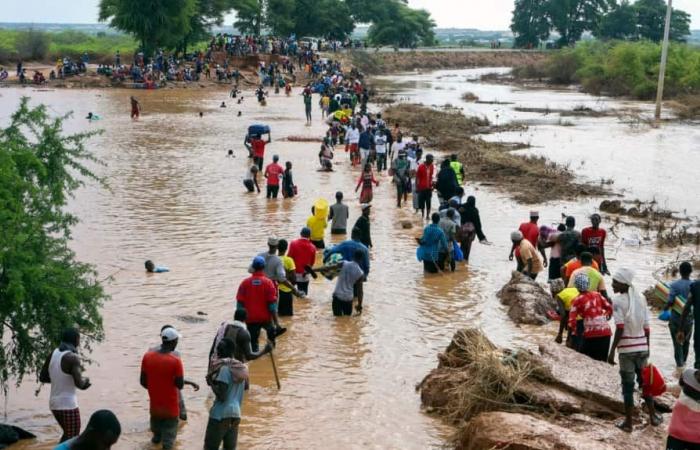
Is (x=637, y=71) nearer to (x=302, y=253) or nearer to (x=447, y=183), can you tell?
(x=447, y=183)

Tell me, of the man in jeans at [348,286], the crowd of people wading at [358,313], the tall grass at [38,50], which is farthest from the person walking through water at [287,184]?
the tall grass at [38,50]

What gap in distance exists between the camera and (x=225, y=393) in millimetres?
7723

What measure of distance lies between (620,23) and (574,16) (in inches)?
306

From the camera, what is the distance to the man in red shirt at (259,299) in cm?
1039

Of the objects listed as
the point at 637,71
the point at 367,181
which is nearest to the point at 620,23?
the point at 637,71

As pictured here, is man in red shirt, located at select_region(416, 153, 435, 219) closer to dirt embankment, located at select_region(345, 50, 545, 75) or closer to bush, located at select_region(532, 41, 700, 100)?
bush, located at select_region(532, 41, 700, 100)

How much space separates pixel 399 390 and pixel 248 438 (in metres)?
2.00

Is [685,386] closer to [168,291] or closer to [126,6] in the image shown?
[168,291]

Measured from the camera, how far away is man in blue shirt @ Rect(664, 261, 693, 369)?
10.2 m

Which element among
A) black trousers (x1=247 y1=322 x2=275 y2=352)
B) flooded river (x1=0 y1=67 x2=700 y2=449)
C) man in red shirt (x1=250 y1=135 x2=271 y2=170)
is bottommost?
A: flooded river (x1=0 y1=67 x2=700 y2=449)

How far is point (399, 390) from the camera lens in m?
10.1

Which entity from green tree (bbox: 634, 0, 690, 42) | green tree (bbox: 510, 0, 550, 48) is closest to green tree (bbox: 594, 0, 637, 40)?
green tree (bbox: 634, 0, 690, 42)

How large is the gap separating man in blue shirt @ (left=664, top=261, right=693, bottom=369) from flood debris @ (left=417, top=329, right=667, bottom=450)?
1.47m

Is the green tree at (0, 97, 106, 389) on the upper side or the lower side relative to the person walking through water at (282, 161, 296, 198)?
upper
